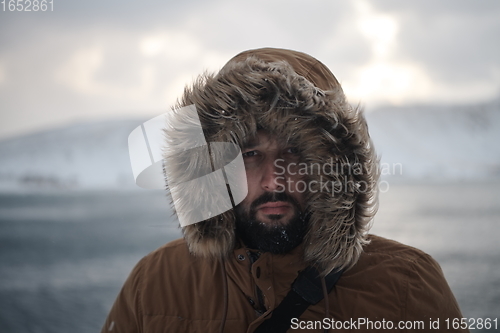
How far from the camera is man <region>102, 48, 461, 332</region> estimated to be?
3.98 ft

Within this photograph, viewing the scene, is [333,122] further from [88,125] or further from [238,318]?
[88,125]

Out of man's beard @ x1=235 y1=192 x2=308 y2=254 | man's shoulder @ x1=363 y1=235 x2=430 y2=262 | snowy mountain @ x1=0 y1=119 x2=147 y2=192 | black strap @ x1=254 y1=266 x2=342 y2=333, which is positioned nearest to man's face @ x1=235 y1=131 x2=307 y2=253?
man's beard @ x1=235 y1=192 x2=308 y2=254

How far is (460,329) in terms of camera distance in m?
1.17

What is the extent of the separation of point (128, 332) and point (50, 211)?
720 cm

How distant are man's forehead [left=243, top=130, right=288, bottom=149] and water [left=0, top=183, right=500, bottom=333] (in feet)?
7.76

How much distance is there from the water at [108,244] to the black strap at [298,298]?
8.24 ft

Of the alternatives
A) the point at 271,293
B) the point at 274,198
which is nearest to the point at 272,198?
the point at 274,198

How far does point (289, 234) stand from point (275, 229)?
0.18 feet

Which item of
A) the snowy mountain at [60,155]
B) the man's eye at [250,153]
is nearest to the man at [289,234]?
the man's eye at [250,153]

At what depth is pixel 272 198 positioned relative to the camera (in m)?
1.31

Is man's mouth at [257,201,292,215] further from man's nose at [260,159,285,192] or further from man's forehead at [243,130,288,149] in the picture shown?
man's forehead at [243,130,288,149]

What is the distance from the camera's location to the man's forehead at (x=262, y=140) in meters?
1.33

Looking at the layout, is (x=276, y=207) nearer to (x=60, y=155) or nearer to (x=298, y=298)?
(x=298, y=298)

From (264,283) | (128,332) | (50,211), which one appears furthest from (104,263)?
(264,283)
